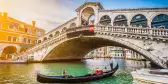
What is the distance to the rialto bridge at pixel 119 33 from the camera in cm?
713

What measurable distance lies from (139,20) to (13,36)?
11.3 metres

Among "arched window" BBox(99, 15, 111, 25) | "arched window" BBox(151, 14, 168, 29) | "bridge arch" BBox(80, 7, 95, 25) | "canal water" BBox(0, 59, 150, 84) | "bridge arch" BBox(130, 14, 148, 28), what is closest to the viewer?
"canal water" BBox(0, 59, 150, 84)

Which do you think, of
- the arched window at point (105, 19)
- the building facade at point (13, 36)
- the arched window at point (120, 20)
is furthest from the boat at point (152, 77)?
the building facade at point (13, 36)

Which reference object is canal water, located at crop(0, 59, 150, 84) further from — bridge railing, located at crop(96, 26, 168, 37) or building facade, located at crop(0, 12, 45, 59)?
building facade, located at crop(0, 12, 45, 59)

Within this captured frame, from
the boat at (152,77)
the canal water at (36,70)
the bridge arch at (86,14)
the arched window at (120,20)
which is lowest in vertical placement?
the canal water at (36,70)

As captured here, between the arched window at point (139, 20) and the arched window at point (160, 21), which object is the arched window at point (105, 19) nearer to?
the arched window at point (139, 20)

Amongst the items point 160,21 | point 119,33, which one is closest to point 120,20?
point 160,21

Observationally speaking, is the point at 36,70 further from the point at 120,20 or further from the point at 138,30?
the point at 120,20

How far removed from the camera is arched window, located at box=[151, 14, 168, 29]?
977 centimetres

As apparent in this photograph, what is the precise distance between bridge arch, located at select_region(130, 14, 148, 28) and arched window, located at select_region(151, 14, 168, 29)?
0.60 metres

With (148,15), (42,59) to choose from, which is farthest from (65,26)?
(148,15)

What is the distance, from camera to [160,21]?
1012cm

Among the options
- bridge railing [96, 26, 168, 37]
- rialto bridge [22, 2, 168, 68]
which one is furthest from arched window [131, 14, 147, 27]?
bridge railing [96, 26, 168, 37]

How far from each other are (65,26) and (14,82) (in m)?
10.7
